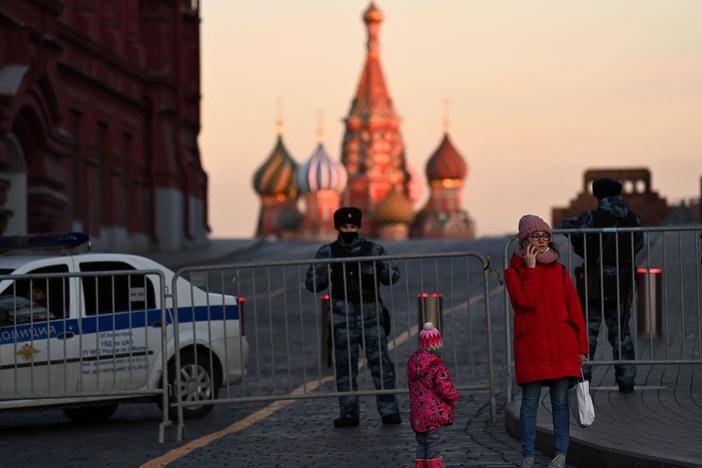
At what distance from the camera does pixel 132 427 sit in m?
14.7

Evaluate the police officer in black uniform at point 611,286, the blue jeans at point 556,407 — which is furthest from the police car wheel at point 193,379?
the blue jeans at point 556,407

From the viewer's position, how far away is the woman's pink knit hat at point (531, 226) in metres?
10.4

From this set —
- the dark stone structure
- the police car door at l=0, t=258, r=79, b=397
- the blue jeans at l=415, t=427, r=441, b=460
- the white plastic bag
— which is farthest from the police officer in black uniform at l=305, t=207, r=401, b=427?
the dark stone structure

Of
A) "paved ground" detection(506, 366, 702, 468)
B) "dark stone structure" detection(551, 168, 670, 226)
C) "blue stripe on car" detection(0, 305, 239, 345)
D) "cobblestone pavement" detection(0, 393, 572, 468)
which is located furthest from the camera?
"dark stone structure" detection(551, 168, 670, 226)

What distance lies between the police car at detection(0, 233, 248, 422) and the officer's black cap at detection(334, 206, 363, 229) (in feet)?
3.77

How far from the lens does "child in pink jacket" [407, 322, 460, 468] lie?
10430mm

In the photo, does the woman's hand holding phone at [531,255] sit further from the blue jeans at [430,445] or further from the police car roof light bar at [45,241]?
the police car roof light bar at [45,241]

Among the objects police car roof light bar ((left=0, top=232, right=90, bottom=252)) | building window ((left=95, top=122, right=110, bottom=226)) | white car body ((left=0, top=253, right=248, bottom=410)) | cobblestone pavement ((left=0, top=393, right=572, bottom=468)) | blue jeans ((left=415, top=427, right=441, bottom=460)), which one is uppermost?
building window ((left=95, top=122, right=110, bottom=226))

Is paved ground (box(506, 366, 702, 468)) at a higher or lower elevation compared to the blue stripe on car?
lower

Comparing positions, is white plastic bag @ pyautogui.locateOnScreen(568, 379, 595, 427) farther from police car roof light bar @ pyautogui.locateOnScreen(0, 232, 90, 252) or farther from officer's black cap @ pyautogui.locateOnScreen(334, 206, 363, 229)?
police car roof light bar @ pyautogui.locateOnScreen(0, 232, 90, 252)

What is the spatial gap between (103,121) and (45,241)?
34.2m

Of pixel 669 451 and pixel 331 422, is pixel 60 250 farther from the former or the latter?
pixel 669 451

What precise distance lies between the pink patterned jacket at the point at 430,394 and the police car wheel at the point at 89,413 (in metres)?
5.47

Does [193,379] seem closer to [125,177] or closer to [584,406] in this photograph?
[584,406]
